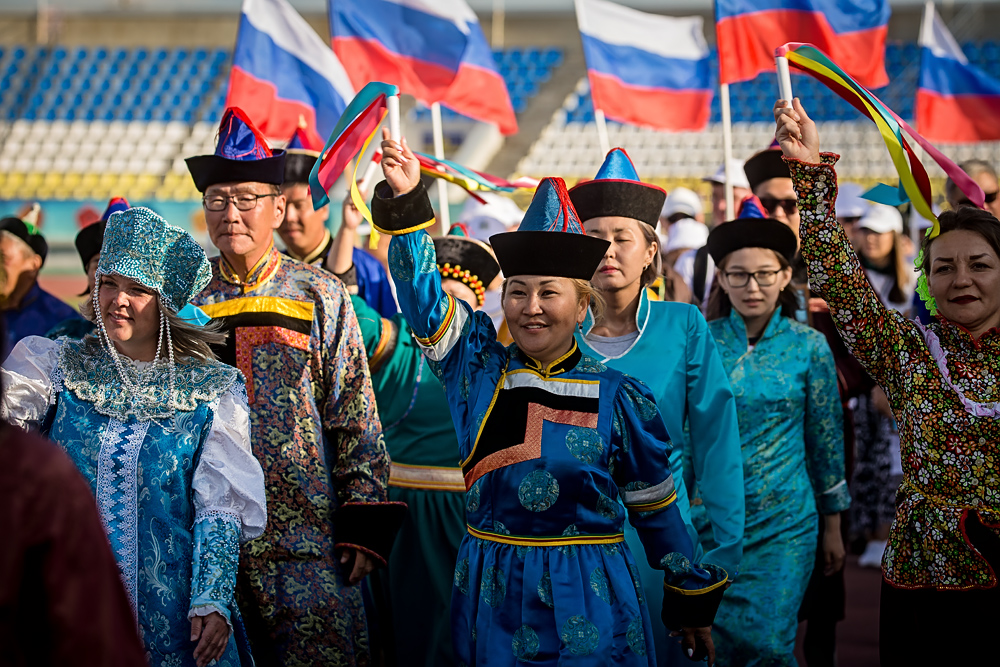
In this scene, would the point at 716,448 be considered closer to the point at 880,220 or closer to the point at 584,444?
the point at 584,444

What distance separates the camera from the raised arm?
9.39ft

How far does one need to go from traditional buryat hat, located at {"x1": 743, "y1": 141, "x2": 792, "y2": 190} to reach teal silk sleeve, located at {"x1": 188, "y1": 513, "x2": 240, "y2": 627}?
11.4ft

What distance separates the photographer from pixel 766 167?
16.8 ft

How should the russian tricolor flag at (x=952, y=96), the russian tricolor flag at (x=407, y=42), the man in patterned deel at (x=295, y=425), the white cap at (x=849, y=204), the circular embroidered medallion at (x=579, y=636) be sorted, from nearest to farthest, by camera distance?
1. the circular embroidered medallion at (x=579, y=636)
2. the man in patterned deel at (x=295, y=425)
3. the russian tricolor flag at (x=407, y=42)
4. the russian tricolor flag at (x=952, y=96)
5. the white cap at (x=849, y=204)

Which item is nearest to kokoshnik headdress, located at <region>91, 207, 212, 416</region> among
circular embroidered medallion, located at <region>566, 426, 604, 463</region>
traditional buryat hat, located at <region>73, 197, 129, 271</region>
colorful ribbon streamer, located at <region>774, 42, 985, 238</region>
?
circular embroidered medallion, located at <region>566, 426, 604, 463</region>

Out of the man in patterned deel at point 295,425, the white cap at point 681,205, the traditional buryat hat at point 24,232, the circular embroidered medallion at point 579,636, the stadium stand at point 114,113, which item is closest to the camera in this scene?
the circular embroidered medallion at point 579,636

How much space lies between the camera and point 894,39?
73.2 ft

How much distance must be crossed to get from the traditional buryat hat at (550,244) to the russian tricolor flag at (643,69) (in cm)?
405

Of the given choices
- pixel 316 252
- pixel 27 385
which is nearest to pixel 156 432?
pixel 27 385

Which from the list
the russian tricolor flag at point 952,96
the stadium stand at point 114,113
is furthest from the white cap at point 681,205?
the stadium stand at point 114,113

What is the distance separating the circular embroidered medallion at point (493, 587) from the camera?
8.38ft

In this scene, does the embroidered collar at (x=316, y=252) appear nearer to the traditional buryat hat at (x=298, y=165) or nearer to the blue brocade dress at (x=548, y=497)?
the traditional buryat hat at (x=298, y=165)

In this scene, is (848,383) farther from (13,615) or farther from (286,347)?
(13,615)

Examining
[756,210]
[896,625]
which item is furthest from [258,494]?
[756,210]
